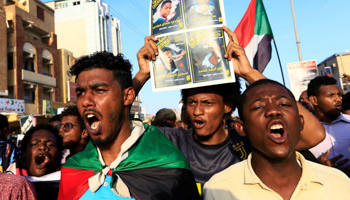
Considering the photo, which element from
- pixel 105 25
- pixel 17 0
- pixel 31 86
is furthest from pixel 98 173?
pixel 105 25

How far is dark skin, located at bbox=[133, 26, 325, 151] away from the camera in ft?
7.31

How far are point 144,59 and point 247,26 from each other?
2.29 m

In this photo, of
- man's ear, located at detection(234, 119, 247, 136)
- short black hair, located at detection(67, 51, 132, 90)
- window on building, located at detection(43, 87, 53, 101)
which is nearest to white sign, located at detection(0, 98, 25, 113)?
window on building, located at detection(43, 87, 53, 101)

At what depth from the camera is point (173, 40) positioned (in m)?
2.61

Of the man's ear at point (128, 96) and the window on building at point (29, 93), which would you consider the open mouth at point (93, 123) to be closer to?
the man's ear at point (128, 96)

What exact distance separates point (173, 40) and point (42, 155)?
2.11 meters

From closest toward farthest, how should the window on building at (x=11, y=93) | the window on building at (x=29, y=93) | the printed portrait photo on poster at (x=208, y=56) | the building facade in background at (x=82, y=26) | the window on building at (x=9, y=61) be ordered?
the printed portrait photo on poster at (x=208, y=56) < the window on building at (x=11, y=93) < the window on building at (x=9, y=61) < the window on building at (x=29, y=93) < the building facade in background at (x=82, y=26)

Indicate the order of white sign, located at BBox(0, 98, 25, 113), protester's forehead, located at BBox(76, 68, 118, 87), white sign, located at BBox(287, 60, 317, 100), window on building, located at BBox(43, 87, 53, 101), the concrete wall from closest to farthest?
protester's forehead, located at BBox(76, 68, 118, 87)
white sign, located at BBox(287, 60, 317, 100)
white sign, located at BBox(0, 98, 25, 113)
the concrete wall
window on building, located at BBox(43, 87, 53, 101)

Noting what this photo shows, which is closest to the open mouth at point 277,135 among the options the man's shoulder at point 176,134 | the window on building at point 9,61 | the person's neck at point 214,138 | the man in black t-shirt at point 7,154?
the person's neck at point 214,138

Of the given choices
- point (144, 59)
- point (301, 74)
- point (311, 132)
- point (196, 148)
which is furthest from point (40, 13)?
point (311, 132)

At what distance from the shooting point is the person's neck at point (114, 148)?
220 cm

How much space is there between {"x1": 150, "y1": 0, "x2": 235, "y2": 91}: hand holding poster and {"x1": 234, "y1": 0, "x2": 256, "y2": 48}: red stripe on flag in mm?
1863

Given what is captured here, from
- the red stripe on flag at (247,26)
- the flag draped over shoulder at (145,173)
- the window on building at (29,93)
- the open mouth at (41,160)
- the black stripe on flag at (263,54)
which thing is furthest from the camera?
the window on building at (29,93)

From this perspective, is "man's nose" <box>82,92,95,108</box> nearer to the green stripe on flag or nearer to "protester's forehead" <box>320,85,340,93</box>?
the green stripe on flag
